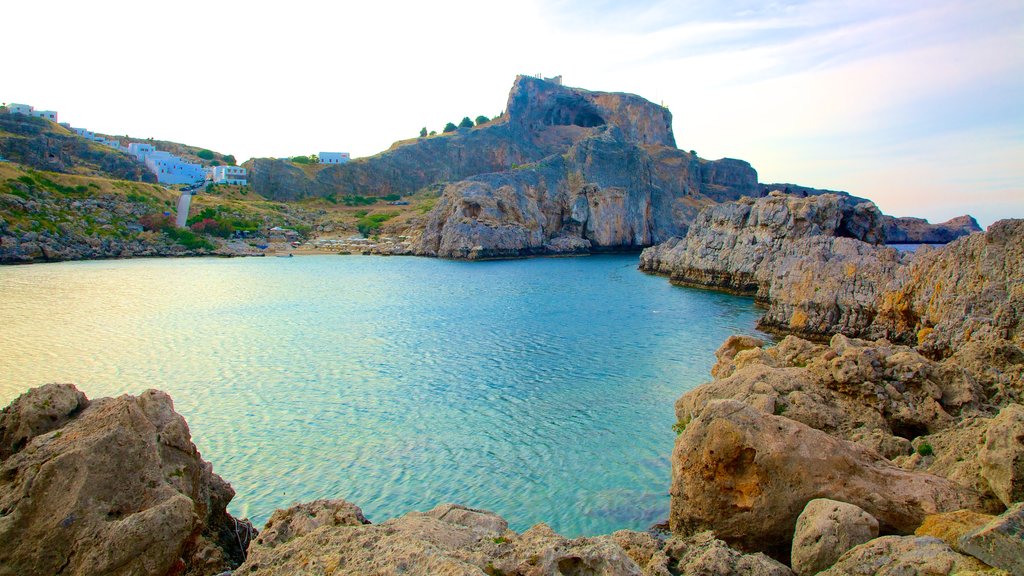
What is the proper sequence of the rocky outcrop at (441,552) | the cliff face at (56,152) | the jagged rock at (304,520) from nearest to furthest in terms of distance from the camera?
the rocky outcrop at (441,552)
the jagged rock at (304,520)
the cliff face at (56,152)

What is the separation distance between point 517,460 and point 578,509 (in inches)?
102

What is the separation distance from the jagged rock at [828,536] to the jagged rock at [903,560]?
1.12ft

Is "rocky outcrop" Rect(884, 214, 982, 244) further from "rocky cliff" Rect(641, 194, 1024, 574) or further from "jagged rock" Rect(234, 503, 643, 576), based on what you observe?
"jagged rock" Rect(234, 503, 643, 576)

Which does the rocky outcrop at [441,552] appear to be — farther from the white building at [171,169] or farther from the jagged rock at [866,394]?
the white building at [171,169]

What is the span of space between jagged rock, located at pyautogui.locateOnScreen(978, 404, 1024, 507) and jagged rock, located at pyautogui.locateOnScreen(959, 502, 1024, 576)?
71.9 inches

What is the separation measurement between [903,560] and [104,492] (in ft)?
25.8

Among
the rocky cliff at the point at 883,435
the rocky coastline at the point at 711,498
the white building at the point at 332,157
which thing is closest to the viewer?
the rocky coastline at the point at 711,498

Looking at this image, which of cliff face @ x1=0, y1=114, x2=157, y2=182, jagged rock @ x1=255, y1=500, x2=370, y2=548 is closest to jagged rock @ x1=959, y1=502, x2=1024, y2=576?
jagged rock @ x1=255, y1=500, x2=370, y2=548

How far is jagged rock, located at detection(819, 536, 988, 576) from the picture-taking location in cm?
494

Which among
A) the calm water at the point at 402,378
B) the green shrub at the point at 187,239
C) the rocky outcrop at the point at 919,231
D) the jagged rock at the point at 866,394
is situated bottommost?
→ the calm water at the point at 402,378

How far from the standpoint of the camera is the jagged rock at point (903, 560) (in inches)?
195

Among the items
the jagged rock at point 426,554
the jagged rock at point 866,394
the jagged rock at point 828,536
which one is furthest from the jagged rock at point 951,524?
the jagged rock at point 426,554

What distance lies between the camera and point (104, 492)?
19.8 feet

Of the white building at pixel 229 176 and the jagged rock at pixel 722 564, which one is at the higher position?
the white building at pixel 229 176
